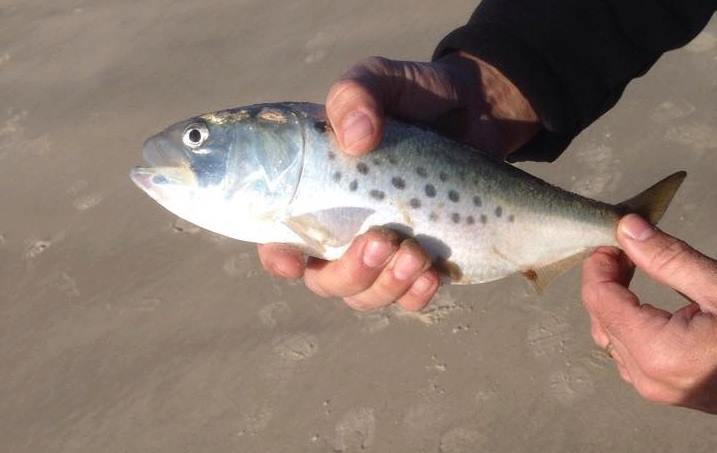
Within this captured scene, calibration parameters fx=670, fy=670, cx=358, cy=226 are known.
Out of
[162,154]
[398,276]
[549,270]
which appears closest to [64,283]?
[162,154]

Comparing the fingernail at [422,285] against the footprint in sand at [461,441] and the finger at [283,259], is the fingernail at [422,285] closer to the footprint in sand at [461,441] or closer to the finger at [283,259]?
the finger at [283,259]

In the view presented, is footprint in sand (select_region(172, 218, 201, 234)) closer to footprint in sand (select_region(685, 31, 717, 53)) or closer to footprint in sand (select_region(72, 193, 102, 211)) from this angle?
footprint in sand (select_region(72, 193, 102, 211))

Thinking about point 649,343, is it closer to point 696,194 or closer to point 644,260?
point 644,260

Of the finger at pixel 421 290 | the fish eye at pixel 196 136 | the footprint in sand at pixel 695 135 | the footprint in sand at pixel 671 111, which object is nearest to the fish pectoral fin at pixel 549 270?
the finger at pixel 421 290

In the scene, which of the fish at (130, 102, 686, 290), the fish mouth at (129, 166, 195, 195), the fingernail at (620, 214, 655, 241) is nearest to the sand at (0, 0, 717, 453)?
the fish at (130, 102, 686, 290)

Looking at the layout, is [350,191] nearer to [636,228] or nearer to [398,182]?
[398,182]

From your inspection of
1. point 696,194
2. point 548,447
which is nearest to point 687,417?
point 548,447
